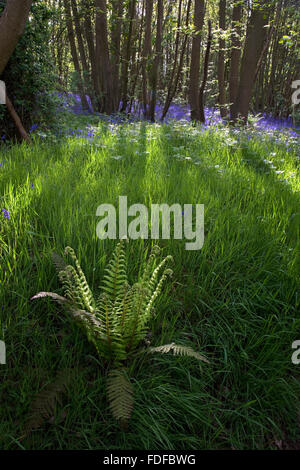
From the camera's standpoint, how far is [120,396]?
1292 millimetres

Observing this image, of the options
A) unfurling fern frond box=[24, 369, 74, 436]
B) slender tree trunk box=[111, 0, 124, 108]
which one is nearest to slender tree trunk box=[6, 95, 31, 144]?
unfurling fern frond box=[24, 369, 74, 436]

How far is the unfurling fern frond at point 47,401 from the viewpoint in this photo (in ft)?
4.07

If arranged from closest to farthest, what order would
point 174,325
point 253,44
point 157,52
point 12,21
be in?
point 174,325
point 12,21
point 253,44
point 157,52

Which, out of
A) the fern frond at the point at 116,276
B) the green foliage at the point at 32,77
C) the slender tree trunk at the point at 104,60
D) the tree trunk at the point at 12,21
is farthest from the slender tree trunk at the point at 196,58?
the fern frond at the point at 116,276

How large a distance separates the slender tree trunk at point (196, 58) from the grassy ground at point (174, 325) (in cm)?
753

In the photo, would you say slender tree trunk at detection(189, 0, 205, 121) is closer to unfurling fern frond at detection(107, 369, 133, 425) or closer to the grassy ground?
the grassy ground

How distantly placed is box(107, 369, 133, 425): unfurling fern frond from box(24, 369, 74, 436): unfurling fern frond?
203mm

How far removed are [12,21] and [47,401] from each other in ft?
14.5

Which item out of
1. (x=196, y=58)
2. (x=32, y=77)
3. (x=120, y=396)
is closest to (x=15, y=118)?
(x=32, y=77)

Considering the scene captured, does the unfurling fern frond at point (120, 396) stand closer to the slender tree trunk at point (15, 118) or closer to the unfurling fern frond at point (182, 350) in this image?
the unfurling fern frond at point (182, 350)

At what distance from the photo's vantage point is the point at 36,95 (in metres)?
5.17

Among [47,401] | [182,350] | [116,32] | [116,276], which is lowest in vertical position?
[47,401]

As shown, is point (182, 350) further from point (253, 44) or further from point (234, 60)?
point (234, 60)
